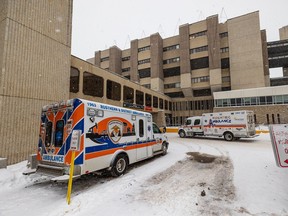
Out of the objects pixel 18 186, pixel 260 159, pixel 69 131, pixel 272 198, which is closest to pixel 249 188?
pixel 272 198

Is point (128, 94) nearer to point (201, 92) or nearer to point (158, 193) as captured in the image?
point (158, 193)

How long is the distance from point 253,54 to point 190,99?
669 inches

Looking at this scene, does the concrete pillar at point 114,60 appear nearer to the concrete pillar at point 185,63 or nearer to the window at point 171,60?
the window at point 171,60

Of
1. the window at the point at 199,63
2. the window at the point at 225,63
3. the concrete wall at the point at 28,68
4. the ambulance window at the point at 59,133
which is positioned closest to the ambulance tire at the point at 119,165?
the ambulance window at the point at 59,133

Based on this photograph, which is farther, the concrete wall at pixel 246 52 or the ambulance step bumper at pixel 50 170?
the concrete wall at pixel 246 52

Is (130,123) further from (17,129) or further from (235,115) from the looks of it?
(235,115)

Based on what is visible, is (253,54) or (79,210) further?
(253,54)

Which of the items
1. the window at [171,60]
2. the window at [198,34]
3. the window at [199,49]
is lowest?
the window at [171,60]

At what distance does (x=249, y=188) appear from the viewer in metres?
4.58

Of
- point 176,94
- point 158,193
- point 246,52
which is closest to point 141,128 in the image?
point 158,193

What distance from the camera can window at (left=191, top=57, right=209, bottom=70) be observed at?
131 ft

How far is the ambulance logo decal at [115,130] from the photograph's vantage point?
5.57 m

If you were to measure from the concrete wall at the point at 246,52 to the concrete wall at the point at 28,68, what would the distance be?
37.8m

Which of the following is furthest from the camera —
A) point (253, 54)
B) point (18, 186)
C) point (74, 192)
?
point (253, 54)
